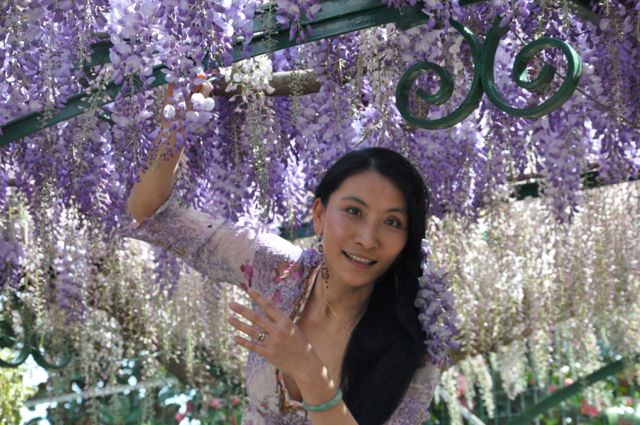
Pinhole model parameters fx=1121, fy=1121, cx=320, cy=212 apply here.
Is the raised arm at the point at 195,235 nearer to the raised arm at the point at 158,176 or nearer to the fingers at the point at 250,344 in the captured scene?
the raised arm at the point at 158,176

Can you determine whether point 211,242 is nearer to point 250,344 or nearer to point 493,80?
point 250,344

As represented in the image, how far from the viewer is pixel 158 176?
2.30 meters

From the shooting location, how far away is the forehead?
7.45 feet

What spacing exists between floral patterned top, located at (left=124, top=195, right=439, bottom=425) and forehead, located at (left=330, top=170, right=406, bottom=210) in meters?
0.19

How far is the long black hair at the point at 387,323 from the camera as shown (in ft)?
7.48

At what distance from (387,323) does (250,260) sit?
1.05 ft

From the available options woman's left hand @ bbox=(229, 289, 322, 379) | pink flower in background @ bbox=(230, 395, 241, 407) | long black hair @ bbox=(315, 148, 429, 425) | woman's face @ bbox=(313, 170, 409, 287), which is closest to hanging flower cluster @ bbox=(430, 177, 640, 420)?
pink flower in background @ bbox=(230, 395, 241, 407)

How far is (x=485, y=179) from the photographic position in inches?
150

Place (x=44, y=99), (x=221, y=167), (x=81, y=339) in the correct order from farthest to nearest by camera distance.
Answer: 1. (x=81, y=339)
2. (x=221, y=167)
3. (x=44, y=99)

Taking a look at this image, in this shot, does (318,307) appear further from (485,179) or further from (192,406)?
(192,406)

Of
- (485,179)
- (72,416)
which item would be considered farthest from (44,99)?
(72,416)

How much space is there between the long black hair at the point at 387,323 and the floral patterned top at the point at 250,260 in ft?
0.15

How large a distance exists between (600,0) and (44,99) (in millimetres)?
1276

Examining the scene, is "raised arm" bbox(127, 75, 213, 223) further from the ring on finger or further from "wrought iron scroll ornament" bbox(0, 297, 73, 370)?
"wrought iron scroll ornament" bbox(0, 297, 73, 370)
